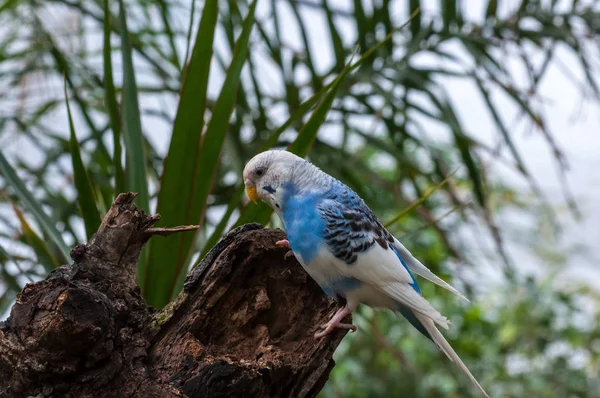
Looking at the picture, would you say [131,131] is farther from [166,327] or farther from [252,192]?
[166,327]

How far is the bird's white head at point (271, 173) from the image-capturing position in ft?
2.38

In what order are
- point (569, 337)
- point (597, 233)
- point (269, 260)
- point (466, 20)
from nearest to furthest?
point (269, 260), point (466, 20), point (569, 337), point (597, 233)

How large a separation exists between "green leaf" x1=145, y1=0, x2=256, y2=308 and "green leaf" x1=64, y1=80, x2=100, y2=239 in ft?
0.24

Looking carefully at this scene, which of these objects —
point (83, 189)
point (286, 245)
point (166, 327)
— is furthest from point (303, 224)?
point (83, 189)

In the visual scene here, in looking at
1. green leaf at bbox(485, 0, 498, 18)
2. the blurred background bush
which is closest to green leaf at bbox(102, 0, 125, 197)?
the blurred background bush

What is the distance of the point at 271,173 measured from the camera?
73 cm

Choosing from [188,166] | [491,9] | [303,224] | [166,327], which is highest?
[491,9]

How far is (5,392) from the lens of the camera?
58 cm

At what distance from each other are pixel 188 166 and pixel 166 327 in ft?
0.82

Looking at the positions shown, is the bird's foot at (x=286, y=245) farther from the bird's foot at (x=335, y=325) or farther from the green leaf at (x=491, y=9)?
the green leaf at (x=491, y=9)

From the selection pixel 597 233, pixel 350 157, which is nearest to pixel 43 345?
pixel 350 157

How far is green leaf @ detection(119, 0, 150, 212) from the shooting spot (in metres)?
0.84

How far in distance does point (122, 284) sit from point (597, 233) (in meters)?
3.70

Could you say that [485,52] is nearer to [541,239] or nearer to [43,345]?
[43,345]
